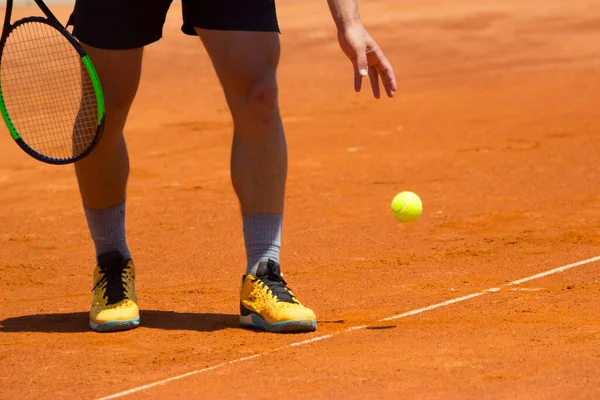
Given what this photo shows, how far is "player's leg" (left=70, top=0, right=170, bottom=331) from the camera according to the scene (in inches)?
160

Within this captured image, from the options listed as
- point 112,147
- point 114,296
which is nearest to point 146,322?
point 114,296

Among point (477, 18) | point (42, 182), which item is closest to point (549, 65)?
point (477, 18)

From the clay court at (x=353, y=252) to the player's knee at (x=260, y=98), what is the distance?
748 millimetres

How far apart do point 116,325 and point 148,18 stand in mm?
1049

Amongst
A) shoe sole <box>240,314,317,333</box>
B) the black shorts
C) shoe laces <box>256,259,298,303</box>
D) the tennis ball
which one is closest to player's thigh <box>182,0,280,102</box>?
the black shorts

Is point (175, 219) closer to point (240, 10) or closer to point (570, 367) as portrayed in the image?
point (240, 10)

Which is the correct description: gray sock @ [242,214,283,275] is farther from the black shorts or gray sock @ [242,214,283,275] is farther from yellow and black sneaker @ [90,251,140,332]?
the black shorts

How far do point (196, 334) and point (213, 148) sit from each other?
5091 mm

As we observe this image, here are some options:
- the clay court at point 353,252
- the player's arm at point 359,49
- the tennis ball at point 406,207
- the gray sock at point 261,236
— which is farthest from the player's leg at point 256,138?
the tennis ball at point 406,207

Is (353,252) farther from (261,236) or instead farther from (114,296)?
(114,296)

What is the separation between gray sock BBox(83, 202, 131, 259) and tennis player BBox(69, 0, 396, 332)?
92 millimetres

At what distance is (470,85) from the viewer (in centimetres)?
1189

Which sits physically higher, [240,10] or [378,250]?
[240,10]

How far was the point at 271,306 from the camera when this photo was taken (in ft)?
13.3
